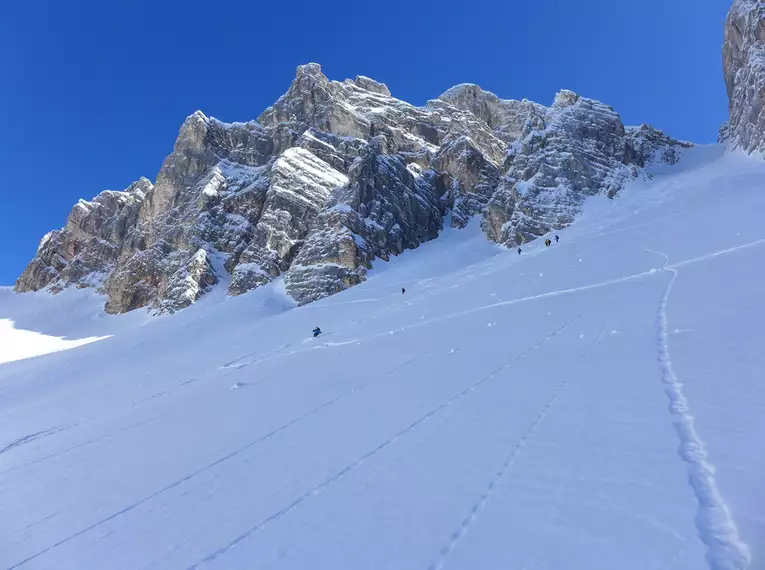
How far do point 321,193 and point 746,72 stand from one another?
57.7 m

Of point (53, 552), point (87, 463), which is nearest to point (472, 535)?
point (53, 552)

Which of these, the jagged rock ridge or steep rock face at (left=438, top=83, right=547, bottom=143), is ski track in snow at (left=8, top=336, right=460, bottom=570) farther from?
steep rock face at (left=438, top=83, right=547, bottom=143)

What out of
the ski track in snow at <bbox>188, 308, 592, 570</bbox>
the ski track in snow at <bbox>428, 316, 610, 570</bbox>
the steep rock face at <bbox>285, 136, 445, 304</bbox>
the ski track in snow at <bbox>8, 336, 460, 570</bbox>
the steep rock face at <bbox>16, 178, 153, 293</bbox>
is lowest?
the ski track in snow at <bbox>428, 316, 610, 570</bbox>

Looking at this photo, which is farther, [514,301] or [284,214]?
[284,214]

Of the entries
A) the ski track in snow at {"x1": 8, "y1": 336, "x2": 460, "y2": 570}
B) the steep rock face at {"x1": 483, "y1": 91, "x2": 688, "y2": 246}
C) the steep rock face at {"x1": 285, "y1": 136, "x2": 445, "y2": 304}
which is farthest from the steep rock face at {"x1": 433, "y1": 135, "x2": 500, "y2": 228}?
the ski track in snow at {"x1": 8, "y1": 336, "x2": 460, "y2": 570}

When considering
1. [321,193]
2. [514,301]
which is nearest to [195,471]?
[514,301]

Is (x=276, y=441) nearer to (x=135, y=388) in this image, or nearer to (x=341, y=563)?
(x=341, y=563)

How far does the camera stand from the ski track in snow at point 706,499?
336cm

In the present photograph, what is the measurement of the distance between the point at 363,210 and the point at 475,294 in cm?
4054

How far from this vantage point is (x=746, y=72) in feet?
188

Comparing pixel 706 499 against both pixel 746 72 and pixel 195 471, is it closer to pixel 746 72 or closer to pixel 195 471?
pixel 195 471

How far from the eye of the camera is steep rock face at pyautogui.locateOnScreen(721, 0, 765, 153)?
5231cm

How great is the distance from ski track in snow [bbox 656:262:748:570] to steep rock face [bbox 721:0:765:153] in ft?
A: 194

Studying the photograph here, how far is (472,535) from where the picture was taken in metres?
4.12
